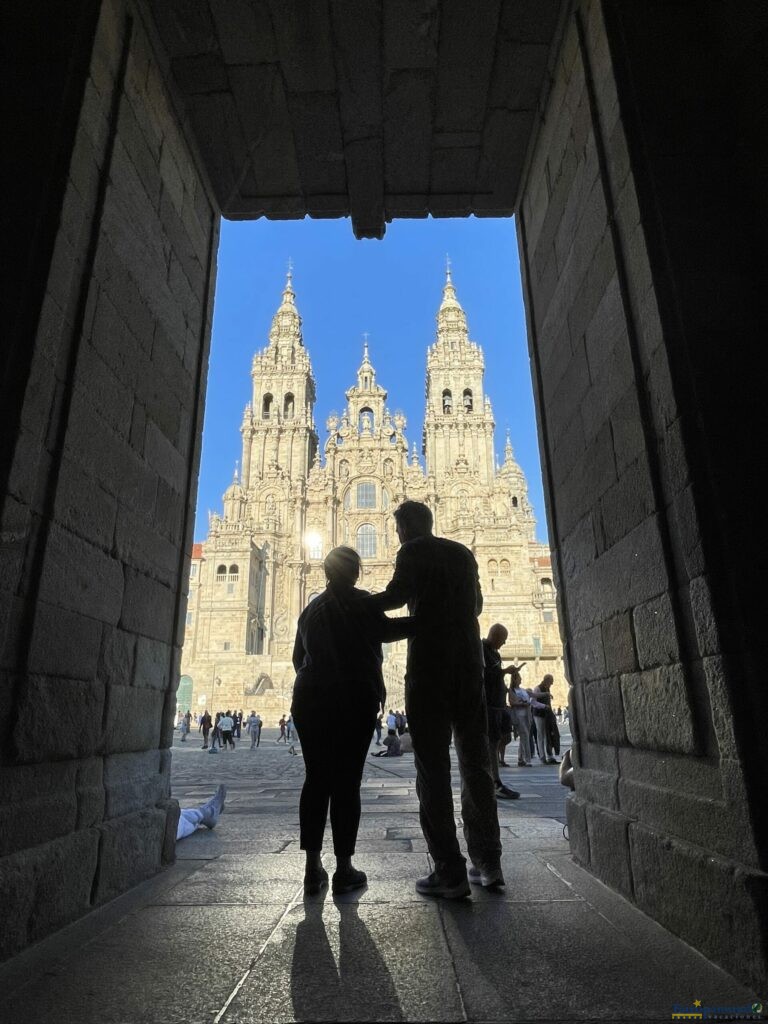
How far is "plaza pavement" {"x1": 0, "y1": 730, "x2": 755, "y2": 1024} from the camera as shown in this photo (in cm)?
148

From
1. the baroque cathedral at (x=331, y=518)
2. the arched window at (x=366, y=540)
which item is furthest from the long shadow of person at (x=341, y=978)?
the arched window at (x=366, y=540)

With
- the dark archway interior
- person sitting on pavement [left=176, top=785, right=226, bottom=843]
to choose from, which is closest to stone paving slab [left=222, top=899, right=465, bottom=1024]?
the dark archway interior

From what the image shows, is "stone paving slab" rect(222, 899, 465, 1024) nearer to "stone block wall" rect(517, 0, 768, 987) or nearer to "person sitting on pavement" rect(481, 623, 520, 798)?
"stone block wall" rect(517, 0, 768, 987)

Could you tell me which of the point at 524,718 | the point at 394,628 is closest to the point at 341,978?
the point at 394,628

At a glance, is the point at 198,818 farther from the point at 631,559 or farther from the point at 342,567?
the point at 631,559

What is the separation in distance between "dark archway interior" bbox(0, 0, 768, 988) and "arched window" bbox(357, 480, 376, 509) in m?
40.7

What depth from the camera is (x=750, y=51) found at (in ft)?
7.93

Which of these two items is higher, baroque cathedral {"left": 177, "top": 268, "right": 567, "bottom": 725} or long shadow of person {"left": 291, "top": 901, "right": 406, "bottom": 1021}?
baroque cathedral {"left": 177, "top": 268, "right": 567, "bottom": 725}

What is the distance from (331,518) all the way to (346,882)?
41279mm

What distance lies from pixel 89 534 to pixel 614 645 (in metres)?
2.45

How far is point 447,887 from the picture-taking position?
2336mm

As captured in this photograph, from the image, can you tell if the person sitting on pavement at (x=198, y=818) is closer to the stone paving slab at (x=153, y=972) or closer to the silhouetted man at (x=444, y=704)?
the stone paving slab at (x=153, y=972)

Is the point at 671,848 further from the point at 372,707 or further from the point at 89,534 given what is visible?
the point at 89,534

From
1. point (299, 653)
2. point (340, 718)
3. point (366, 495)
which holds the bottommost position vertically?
point (340, 718)
